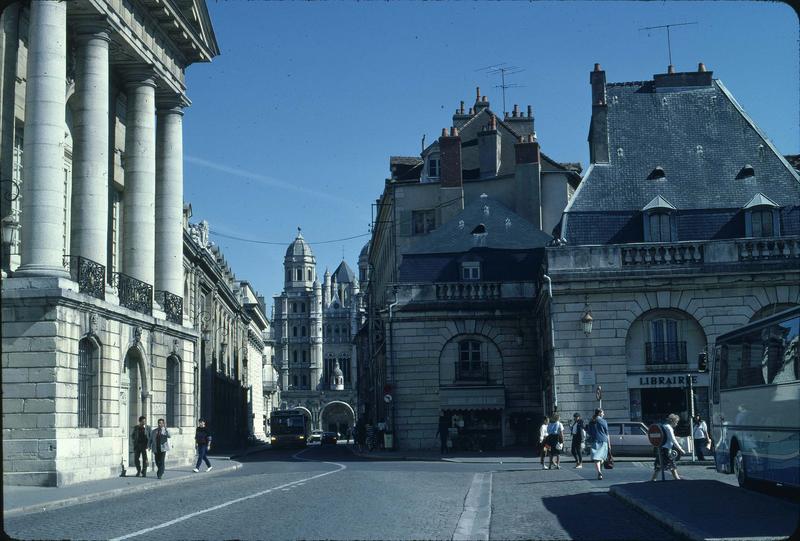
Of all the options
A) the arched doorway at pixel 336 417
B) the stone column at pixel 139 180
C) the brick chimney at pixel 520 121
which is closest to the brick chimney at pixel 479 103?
the brick chimney at pixel 520 121

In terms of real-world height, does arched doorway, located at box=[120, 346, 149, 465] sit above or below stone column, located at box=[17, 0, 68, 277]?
below

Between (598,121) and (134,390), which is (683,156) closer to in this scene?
(598,121)

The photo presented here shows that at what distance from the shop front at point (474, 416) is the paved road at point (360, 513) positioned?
2053cm

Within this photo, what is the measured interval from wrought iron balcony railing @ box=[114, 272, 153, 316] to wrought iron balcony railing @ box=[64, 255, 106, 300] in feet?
7.04

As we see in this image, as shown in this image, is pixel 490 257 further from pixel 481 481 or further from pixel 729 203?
pixel 481 481

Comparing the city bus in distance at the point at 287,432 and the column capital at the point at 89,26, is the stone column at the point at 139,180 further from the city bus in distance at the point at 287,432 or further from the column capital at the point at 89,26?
the city bus in distance at the point at 287,432

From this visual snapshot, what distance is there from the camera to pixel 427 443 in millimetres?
46594

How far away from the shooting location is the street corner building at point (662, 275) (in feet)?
128

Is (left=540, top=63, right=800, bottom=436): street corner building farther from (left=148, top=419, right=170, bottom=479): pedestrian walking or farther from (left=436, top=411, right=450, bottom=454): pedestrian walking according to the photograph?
(left=148, top=419, right=170, bottom=479): pedestrian walking

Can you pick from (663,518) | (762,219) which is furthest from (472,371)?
(663,518)

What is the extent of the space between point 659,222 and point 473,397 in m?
10.8

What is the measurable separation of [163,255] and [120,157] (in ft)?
11.6

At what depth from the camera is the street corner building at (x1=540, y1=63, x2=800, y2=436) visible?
3912cm

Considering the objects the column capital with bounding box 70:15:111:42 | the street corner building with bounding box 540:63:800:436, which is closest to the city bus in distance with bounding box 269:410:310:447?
the street corner building with bounding box 540:63:800:436
